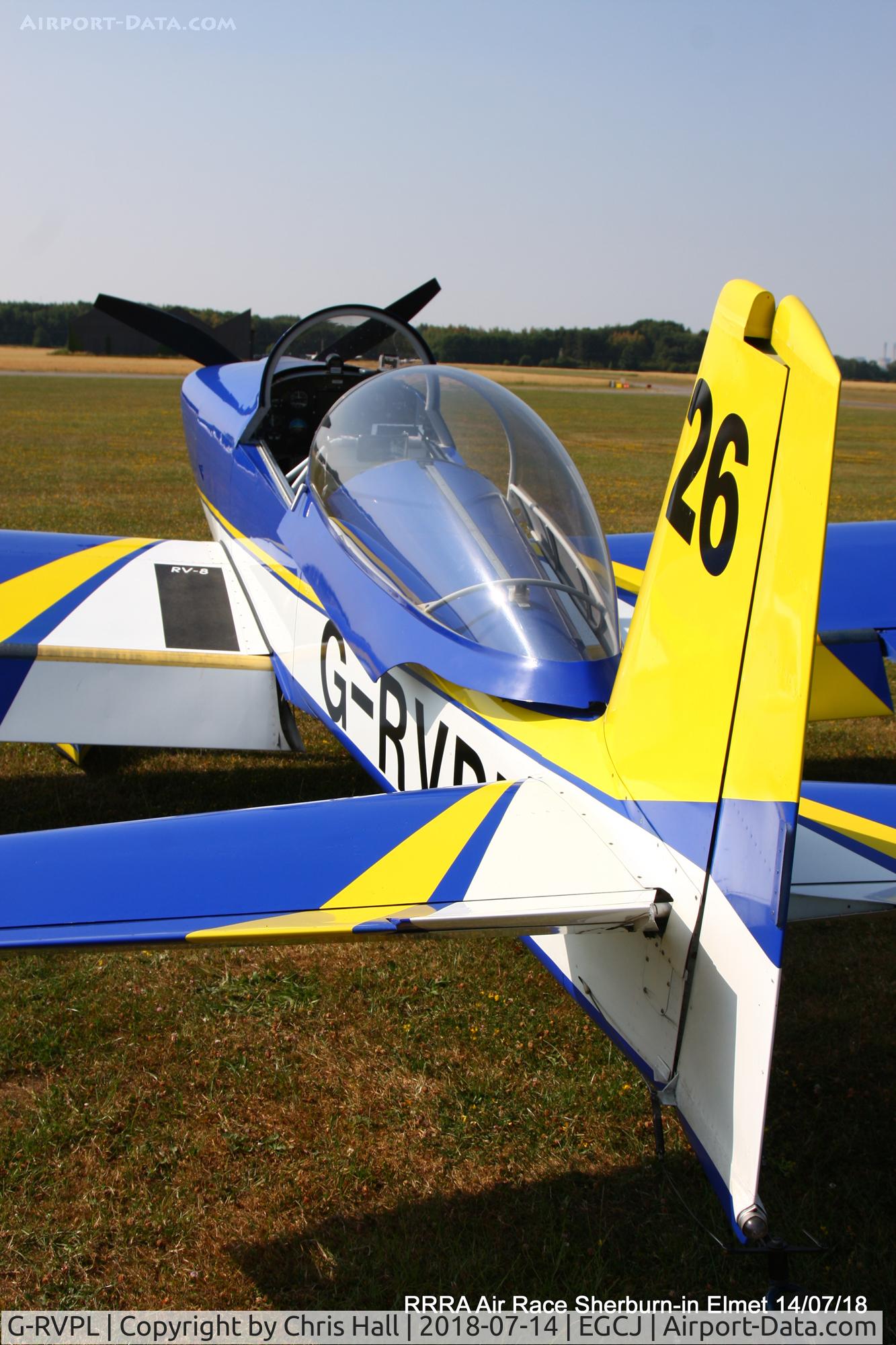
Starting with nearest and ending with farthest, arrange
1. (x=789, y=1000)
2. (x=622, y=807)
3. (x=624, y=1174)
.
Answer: (x=622, y=807), (x=624, y=1174), (x=789, y=1000)

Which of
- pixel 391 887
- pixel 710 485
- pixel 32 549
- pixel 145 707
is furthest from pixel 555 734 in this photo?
pixel 32 549

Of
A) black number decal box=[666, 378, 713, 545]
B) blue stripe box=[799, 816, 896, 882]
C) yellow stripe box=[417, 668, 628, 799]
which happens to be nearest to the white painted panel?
yellow stripe box=[417, 668, 628, 799]

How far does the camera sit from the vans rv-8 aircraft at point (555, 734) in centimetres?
212

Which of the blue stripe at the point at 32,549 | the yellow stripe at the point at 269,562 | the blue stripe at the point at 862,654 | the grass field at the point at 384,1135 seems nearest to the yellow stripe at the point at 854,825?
the grass field at the point at 384,1135

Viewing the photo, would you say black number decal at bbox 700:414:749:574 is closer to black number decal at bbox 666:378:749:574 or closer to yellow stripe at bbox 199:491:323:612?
black number decal at bbox 666:378:749:574

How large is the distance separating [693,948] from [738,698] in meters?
0.57

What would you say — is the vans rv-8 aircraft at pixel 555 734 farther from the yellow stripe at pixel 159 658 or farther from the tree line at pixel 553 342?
the tree line at pixel 553 342

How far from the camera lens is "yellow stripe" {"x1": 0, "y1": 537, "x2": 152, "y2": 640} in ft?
17.9

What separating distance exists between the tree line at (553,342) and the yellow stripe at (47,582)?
68.6 m

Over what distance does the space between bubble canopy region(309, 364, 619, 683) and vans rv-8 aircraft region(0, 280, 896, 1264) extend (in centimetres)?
1

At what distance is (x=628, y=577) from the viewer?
611 centimetres

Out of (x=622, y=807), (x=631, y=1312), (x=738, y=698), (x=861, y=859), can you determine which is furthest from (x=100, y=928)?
(x=861, y=859)

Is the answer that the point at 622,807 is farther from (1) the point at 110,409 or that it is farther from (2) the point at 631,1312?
(1) the point at 110,409

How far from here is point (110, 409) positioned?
34.2 metres
